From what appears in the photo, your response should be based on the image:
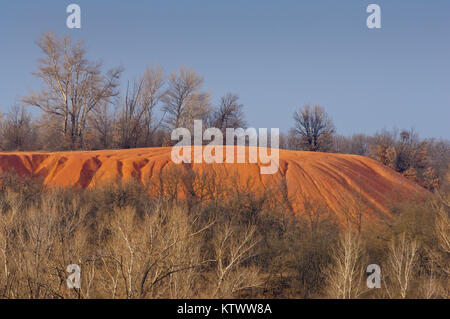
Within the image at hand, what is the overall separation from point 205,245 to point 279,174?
1772cm

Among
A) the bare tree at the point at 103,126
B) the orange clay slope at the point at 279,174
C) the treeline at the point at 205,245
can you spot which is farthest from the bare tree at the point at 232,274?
the bare tree at the point at 103,126

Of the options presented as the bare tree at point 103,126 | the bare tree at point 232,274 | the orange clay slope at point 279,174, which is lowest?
the bare tree at point 232,274

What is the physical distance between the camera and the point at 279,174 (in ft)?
133

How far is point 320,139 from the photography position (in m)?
63.3

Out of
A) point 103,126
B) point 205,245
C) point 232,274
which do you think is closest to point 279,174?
point 205,245

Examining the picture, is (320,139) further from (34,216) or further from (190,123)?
(34,216)

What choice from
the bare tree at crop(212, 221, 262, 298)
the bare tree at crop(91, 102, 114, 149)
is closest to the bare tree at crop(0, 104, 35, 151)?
the bare tree at crop(91, 102, 114, 149)

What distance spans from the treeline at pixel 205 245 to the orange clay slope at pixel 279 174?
2605 mm

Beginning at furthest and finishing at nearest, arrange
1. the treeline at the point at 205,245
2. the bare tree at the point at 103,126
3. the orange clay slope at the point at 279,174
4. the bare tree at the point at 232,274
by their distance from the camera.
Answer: the bare tree at the point at 103,126 < the orange clay slope at the point at 279,174 < the bare tree at the point at 232,274 < the treeline at the point at 205,245

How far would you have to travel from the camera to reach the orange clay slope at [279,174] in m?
37.7

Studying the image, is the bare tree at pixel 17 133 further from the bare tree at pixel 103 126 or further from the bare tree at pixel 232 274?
the bare tree at pixel 232 274

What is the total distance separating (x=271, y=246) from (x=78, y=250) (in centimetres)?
1183

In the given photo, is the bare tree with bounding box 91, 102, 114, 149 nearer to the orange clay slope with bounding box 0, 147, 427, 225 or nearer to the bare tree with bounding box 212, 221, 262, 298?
the orange clay slope with bounding box 0, 147, 427, 225

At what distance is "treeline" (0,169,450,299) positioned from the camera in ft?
52.5
